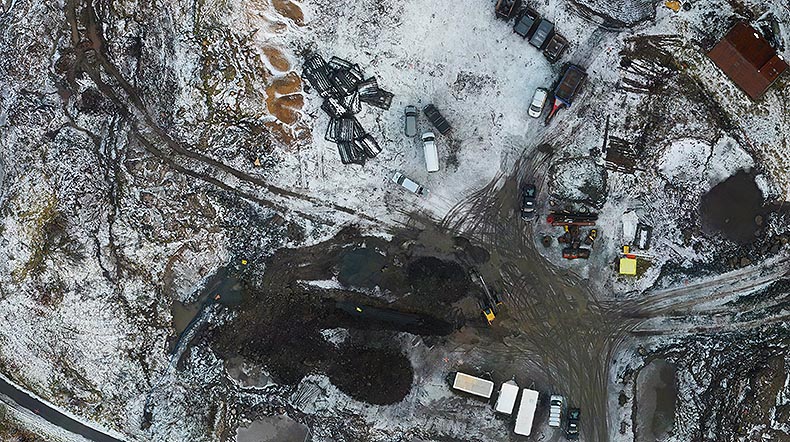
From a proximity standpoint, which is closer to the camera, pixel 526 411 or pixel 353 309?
pixel 526 411

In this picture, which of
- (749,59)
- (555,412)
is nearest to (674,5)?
(749,59)

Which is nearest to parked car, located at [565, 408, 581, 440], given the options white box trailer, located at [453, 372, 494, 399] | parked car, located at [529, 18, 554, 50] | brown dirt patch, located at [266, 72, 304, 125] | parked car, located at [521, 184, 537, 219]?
white box trailer, located at [453, 372, 494, 399]

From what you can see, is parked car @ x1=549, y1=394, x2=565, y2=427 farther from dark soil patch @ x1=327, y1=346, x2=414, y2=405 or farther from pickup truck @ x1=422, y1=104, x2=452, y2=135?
pickup truck @ x1=422, y1=104, x2=452, y2=135

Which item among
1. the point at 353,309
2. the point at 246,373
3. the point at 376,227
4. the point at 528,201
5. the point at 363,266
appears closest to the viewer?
the point at 528,201

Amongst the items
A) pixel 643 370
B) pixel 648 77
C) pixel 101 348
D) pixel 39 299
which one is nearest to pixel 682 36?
pixel 648 77

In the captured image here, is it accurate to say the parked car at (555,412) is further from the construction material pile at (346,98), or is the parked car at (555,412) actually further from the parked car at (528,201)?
the construction material pile at (346,98)

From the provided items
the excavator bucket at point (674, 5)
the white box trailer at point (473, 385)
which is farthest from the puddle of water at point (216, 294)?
the excavator bucket at point (674, 5)

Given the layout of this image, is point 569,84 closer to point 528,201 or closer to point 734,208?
point 528,201
